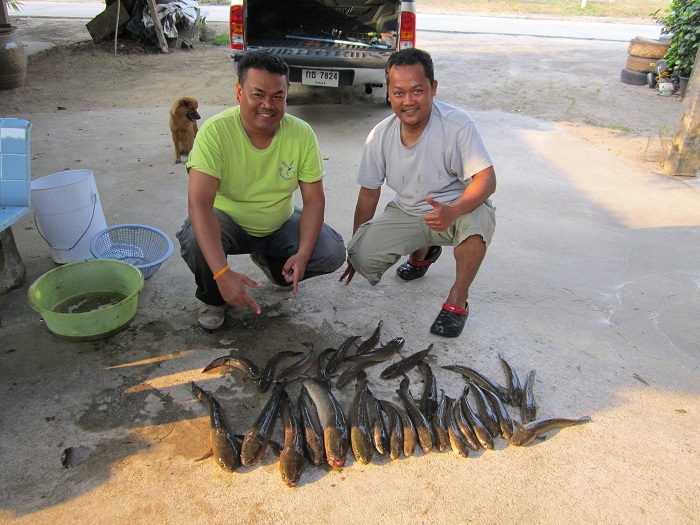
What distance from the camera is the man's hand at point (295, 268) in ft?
9.36

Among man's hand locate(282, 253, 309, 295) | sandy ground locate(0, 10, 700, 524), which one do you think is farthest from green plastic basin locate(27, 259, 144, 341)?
man's hand locate(282, 253, 309, 295)

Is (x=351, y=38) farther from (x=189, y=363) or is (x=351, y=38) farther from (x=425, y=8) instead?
(x=425, y=8)

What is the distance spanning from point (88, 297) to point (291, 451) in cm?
176

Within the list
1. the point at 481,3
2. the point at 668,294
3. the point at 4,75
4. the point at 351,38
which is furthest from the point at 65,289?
the point at 481,3

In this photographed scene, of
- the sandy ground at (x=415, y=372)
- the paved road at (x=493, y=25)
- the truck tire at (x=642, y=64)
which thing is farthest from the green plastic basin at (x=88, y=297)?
the paved road at (x=493, y=25)

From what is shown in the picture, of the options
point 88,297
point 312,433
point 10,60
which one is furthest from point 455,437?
point 10,60

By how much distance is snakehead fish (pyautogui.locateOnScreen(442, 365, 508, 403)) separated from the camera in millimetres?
2670

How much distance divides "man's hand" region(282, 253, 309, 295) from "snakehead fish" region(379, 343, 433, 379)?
0.68 metres

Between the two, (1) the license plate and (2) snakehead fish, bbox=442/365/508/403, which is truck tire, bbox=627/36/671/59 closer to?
(1) the license plate

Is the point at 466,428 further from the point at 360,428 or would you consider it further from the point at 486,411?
the point at 360,428

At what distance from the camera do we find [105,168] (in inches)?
208

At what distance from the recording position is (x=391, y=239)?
128 inches

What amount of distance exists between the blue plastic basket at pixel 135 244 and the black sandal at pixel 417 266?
1.63 metres

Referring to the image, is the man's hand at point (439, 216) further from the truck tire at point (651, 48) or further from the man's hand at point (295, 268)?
the truck tire at point (651, 48)
